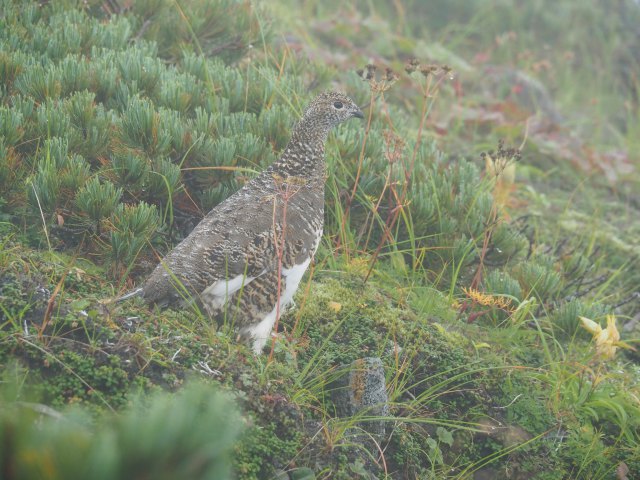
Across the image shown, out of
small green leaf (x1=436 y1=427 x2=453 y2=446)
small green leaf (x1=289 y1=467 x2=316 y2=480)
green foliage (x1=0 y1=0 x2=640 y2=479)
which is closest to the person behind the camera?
small green leaf (x1=289 y1=467 x2=316 y2=480)

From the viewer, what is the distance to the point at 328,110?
167 inches

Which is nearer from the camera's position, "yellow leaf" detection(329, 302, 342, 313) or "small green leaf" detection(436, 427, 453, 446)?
"small green leaf" detection(436, 427, 453, 446)

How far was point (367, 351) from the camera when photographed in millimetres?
3750

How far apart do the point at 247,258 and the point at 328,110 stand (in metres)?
1.10

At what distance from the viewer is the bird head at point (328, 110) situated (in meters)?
4.20

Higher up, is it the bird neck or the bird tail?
the bird neck

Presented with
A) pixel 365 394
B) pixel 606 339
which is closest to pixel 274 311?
pixel 365 394

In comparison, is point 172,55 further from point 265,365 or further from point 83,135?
point 265,365

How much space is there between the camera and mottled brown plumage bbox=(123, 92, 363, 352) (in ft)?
11.2

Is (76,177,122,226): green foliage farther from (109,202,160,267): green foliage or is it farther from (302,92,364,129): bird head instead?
(302,92,364,129): bird head

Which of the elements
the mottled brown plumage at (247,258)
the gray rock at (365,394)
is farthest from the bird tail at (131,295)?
the gray rock at (365,394)

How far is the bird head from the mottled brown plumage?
1.44ft

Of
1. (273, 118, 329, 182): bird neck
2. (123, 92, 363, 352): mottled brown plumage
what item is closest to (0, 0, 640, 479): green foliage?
(123, 92, 363, 352): mottled brown plumage

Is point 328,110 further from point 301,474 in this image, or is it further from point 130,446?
point 130,446
